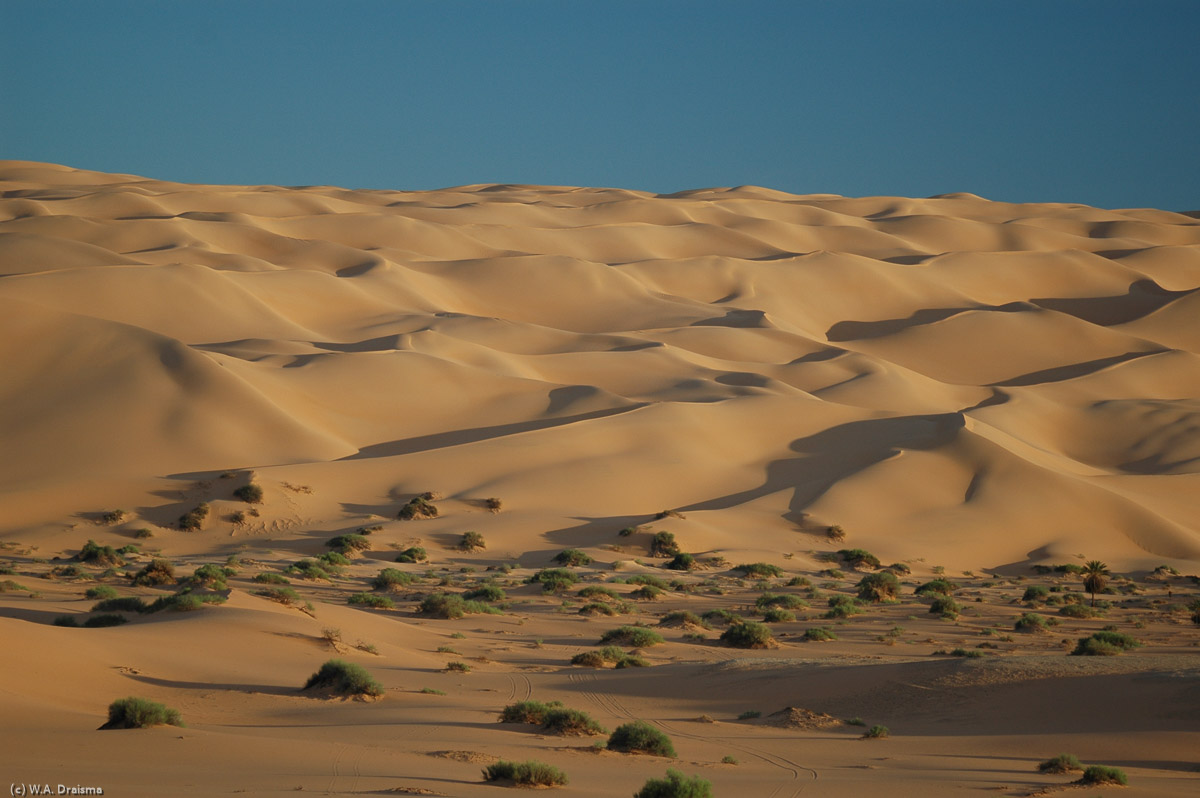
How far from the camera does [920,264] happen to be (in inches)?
3056

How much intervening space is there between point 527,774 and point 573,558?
17.4 metres

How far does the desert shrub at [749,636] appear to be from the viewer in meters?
15.5

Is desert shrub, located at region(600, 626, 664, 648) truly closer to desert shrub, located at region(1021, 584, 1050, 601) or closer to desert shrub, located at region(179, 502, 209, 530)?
desert shrub, located at region(1021, 584, 1050, 601)

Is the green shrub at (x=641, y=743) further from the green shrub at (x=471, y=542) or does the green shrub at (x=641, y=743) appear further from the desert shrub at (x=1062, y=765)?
the green shrub at (x=471, y=542)

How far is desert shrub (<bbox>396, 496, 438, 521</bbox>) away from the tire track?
1587 cm

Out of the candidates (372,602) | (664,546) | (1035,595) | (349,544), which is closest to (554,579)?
(372,602)

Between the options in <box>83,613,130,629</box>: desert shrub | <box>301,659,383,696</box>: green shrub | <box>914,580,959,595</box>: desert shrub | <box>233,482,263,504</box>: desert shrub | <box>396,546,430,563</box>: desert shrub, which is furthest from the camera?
<box>233,482,263,504</box>: desert shrub

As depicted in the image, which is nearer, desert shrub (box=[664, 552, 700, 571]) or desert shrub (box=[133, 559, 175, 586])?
desert shrub (box=[133, 559, 175, 586])

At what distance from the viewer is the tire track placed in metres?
8.12

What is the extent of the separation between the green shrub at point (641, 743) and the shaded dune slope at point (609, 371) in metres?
18.4

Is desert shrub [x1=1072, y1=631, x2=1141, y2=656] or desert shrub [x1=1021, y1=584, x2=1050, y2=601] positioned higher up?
desert shrub [x1=1021, y1=584, x2=1050, y2=601]

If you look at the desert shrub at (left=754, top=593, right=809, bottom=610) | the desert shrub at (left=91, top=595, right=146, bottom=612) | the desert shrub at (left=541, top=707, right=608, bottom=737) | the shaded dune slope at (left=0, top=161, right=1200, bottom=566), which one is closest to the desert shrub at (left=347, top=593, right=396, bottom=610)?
the desert shrub at (left=91, top=595, right=146, bottom=612)

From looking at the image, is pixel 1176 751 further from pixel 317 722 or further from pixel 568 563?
pixel 568 563

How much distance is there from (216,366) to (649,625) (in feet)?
75.6
